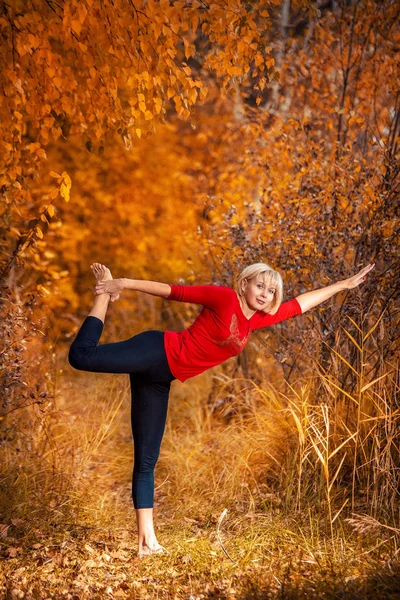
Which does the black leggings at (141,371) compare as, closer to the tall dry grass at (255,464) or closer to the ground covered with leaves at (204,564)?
the ground covered with leaves at (204,564)

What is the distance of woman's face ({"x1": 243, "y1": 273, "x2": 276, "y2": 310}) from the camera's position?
149 inches

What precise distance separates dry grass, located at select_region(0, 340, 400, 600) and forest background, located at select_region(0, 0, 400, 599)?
0.05ft

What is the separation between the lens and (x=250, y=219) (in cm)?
584

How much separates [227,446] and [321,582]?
6.66ft

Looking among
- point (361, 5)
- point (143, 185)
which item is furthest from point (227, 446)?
point (143, 185)

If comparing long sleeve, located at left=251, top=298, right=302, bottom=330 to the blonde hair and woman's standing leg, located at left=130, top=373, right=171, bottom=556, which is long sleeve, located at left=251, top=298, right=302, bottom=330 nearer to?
the blonde hair

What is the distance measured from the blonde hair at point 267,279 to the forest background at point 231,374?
0.54 metres

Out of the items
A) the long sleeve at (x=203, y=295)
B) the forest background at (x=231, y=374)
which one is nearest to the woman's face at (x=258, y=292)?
the long sleeve at (x=203, y=295)

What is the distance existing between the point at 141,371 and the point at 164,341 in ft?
0.69

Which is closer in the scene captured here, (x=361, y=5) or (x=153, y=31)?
(x=153, y=31)

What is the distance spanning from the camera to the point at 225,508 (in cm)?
437

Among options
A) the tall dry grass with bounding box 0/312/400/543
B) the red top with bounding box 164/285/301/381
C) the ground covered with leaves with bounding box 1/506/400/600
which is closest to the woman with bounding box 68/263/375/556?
the red top with bounding box 164/285/301/381

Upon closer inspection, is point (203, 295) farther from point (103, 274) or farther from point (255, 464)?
point (255, 464)

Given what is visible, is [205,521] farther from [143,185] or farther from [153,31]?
[143,185]
